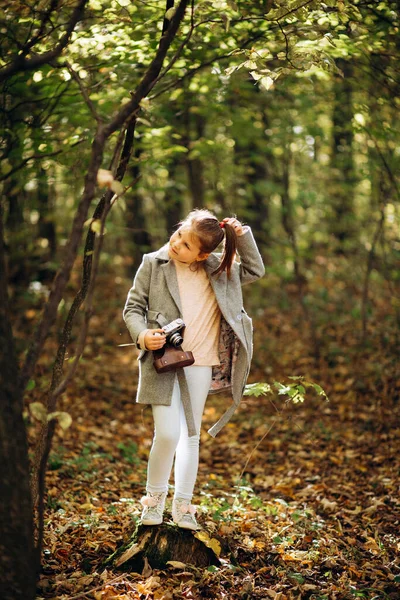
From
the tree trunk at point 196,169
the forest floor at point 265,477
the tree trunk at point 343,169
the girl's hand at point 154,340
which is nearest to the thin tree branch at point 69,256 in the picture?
the girl's hand at point 154,340

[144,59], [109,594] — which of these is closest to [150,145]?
[144,59]

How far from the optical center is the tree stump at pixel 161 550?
11.5ft

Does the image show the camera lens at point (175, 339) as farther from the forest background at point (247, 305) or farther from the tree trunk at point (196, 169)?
the tree trunk at point (196, 169)

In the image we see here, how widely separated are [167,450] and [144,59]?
3300 mm

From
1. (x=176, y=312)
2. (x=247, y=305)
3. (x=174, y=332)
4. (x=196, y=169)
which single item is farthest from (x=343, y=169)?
(x=174, y=332)

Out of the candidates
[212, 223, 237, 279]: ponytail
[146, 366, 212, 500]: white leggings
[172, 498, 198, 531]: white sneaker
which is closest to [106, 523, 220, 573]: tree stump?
[172, 498, 198, 531]: white sneaker

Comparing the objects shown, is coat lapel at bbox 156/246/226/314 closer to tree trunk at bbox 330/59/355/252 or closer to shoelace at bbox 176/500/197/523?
shoelace at bbox 176/500/197/523

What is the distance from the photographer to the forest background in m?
2.90

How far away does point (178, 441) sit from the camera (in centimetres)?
363

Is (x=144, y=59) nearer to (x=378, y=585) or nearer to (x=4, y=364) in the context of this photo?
(x=4, y=364)

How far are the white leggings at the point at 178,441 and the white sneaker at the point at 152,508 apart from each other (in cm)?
4

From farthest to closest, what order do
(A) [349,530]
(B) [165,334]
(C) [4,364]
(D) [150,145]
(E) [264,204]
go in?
1. (E) [264,204]
2. (D) [150,145]
3. (A) [349,530]
4. (B) [165,334]
5. (C) [4,364]

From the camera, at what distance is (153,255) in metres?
3.68

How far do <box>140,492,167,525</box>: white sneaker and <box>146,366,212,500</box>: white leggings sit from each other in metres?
0.04
